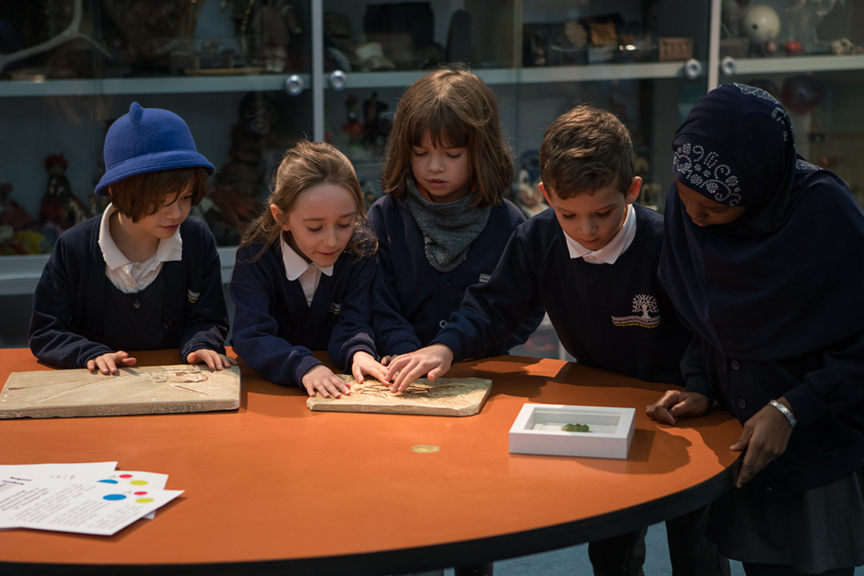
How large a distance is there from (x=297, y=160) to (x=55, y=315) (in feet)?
2.01

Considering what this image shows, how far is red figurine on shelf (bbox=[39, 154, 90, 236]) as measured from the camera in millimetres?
2980

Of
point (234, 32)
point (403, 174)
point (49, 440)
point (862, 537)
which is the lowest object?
point (862, 537)

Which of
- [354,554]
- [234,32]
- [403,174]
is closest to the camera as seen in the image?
[354,554]

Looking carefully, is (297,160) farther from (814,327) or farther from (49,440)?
(814,327)

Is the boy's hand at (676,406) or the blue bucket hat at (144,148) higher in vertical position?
the blue bucket hat at (144,148)

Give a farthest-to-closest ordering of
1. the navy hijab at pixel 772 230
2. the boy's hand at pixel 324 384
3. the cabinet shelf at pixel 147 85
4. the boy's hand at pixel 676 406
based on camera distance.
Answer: the cabinet shelf at pixel 147 85
the boy's hand at pixel 324 384
the boy's hand at pixel 676 406
the navy hijab at pixel 772 230

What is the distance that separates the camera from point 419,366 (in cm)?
139

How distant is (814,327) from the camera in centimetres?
114

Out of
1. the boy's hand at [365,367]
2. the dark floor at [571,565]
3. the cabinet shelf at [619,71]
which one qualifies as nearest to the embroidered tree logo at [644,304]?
the boy's hand at [365,367]

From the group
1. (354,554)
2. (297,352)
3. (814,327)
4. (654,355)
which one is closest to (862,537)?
(814,327)

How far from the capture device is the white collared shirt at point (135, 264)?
1.66 metres

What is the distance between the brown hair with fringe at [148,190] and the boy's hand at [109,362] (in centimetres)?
29

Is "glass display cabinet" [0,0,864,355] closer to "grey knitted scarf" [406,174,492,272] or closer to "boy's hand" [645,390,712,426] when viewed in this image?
"grey knitted scarf" [406,174,492,272]

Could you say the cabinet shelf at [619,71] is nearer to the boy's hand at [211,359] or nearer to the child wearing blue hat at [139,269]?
the child wearing blue hat at [139,269]
